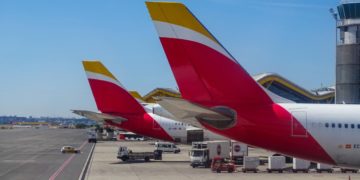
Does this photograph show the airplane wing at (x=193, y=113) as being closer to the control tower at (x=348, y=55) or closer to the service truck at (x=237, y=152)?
the service truck at (x=237, y=152)

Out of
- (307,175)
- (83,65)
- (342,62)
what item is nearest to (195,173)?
(307,175)

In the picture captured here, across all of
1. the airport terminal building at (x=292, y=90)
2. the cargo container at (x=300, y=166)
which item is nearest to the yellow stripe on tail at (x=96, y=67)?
the cargo container at (x=300, y=166)

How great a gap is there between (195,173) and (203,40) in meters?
19.2

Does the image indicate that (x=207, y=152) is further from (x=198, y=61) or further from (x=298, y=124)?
(x=198, y=61)

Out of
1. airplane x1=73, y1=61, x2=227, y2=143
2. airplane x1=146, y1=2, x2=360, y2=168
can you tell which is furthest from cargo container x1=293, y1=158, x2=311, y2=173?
airplane x1=146, y1=2, x2=360, y2=168

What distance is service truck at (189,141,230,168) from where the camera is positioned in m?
47.1

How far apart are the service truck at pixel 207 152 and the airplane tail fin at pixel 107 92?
25.6 ft

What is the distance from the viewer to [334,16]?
78.8 meters

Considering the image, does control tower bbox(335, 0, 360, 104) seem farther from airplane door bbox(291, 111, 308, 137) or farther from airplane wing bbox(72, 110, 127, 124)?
airplane door bbox(291, 111, 308, 137)

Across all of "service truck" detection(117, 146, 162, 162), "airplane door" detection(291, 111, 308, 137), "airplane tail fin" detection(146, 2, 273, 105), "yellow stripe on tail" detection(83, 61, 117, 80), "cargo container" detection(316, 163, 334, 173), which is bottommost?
"cargo container" detection(316, 163, 334, 173)

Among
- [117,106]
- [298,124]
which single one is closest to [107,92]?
[117,106]

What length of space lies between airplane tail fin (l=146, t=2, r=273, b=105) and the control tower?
167ft

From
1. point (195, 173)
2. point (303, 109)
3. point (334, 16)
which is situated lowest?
point (195, 173)

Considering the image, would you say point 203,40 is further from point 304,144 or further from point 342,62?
point 342,62
